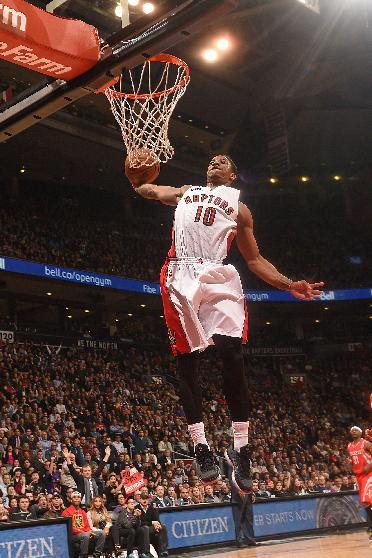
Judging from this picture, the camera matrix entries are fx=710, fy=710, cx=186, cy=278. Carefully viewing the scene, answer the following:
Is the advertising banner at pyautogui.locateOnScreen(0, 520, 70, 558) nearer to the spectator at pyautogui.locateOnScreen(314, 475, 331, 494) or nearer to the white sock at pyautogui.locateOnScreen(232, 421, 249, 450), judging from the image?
the white sock at pyautogui.locateOnScreen(232, 421, 249, 450)

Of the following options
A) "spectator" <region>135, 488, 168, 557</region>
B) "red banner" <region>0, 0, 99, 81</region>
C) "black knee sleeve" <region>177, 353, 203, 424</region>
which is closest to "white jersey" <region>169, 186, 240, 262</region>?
"black knee sleeve" <region>177, 353, 203, 424</region>

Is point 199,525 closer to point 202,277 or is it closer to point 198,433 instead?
point 198,433

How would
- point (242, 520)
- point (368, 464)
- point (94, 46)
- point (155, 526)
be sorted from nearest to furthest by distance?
point (94, 46), point (368, 464), point (155, 526), point (242, 520)

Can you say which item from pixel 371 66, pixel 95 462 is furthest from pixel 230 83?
pixel 95 462

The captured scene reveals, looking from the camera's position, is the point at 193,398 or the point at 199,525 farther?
the point at 199,525

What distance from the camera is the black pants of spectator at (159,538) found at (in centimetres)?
1175

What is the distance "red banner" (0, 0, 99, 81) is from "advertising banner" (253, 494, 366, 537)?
10.5m

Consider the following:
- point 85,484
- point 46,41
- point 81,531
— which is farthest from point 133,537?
point 46,41

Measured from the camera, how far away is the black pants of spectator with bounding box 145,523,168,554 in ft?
38.5

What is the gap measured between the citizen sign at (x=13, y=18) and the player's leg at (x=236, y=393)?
10.2ft

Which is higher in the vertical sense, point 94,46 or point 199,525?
point 94,46

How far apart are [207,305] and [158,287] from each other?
2175cm

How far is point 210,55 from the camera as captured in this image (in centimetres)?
2203

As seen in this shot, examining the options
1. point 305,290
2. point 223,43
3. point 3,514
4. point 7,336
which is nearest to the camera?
point 305,290
